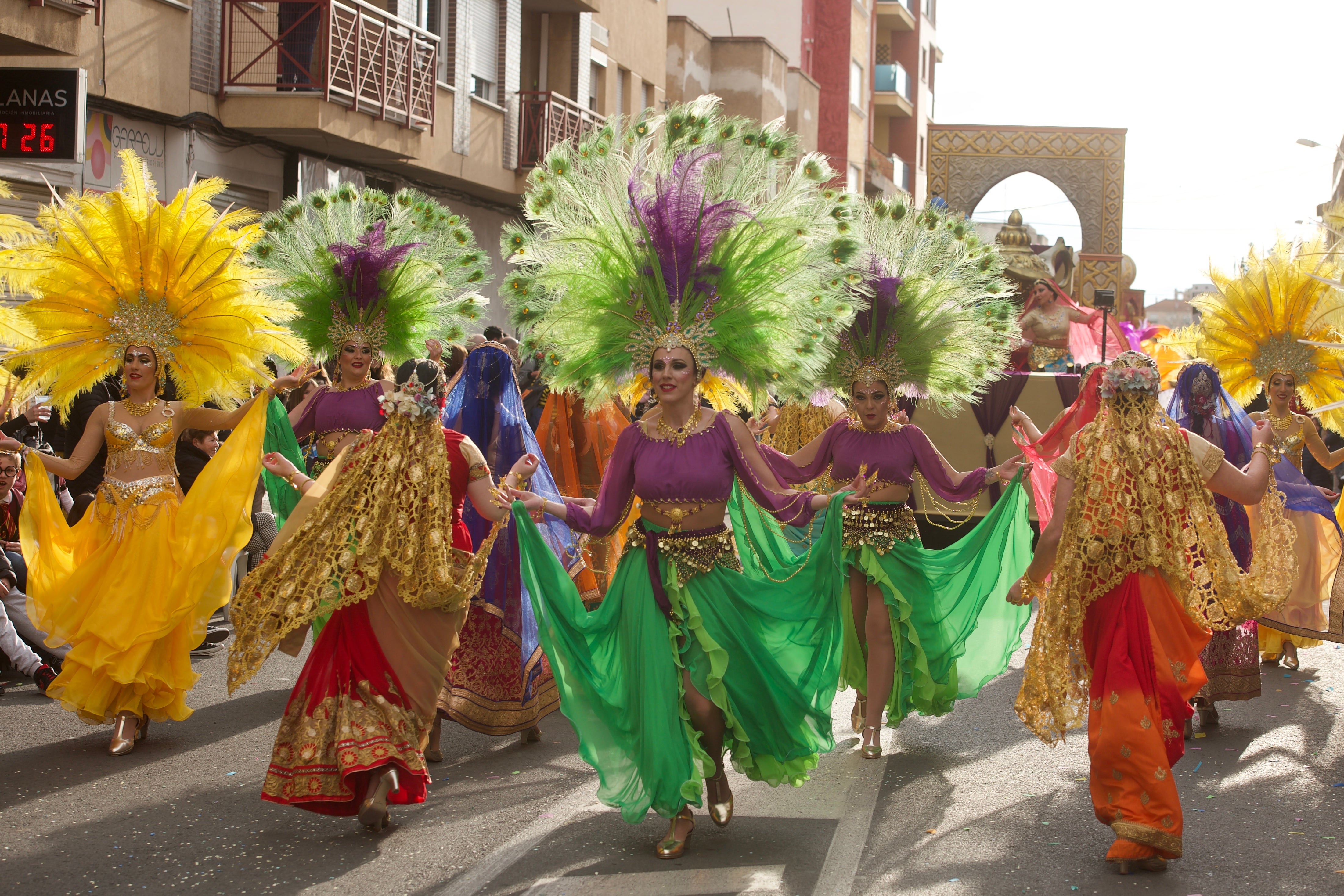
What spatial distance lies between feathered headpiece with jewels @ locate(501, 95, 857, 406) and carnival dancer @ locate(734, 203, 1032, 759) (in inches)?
45.4

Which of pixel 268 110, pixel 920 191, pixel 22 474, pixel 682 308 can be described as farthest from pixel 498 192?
pixel 920 191

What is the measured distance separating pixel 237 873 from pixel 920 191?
53344mm

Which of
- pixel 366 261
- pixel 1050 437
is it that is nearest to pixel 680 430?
pixel 1050 437

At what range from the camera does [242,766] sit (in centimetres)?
658

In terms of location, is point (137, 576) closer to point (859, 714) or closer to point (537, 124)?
point (859, 714)

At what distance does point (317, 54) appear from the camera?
53.4 ft

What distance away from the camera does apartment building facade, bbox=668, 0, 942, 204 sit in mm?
34344

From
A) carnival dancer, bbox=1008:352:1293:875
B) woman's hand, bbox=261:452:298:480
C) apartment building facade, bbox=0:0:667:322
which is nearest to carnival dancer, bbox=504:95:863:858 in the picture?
carnival dancer, bbox=1008:352:1293:875

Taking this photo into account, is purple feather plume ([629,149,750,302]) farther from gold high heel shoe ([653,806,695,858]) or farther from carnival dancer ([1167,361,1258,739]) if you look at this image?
carnival dancer ([1167,361,1258,739])

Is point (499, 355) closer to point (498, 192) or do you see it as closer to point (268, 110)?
point (268, 110)

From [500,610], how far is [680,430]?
1907mm

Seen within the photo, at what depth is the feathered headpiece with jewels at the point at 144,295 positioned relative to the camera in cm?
745

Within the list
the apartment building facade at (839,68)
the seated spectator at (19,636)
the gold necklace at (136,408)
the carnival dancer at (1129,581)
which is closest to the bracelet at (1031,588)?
the carnival dancer at (1129,581)

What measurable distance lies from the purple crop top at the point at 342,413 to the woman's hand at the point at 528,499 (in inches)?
99.1
